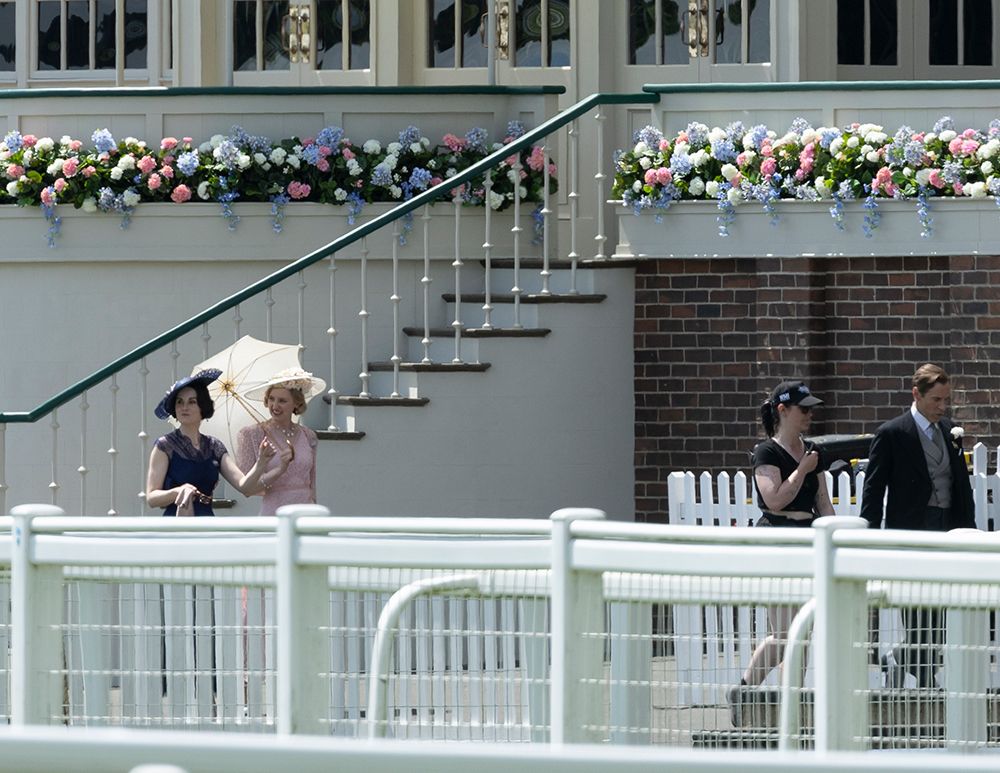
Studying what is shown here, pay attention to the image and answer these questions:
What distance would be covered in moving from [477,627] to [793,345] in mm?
6290

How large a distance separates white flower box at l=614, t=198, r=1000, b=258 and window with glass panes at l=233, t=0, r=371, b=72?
10.9ft

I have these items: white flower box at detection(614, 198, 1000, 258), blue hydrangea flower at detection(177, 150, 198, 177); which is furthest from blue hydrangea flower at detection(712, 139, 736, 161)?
blue hydrangea flower at detection(177, 150, 198, 177)

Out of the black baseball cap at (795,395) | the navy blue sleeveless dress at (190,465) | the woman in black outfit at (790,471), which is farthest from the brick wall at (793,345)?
the navy blue sleeveless dress at (190,465)

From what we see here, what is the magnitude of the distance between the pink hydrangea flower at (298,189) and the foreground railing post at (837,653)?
26.6 ft

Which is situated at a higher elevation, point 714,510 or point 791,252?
point 791,252

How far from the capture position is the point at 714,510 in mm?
11320

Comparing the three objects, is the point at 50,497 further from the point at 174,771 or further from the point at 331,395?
the point at 174,771

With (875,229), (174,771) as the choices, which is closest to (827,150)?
(875,229)

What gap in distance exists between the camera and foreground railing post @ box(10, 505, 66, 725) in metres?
6.63

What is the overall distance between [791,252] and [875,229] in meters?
0.48

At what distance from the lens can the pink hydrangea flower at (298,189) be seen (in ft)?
44.9

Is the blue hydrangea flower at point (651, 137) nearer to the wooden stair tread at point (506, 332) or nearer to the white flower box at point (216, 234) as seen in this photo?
the white flower box at point (216, 234)

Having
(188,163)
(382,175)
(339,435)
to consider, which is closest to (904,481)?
(339,435)

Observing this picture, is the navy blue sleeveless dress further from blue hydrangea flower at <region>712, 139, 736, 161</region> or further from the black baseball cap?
blue hydrangea flower at <region>712, 139, 736, 161</region>
